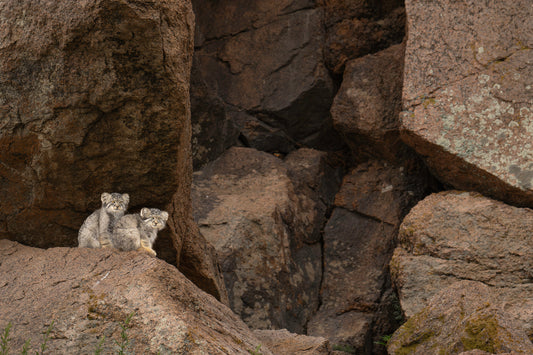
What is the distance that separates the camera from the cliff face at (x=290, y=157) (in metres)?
5.58

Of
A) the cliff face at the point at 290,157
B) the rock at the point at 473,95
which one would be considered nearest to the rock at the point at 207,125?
the cliff face at the point at 290,157

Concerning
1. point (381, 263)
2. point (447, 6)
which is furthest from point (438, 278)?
point (447, 6)

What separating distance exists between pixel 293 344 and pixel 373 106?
4.35 meters

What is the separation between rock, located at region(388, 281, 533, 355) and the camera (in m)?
5.86

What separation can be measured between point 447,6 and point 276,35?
2.80 m

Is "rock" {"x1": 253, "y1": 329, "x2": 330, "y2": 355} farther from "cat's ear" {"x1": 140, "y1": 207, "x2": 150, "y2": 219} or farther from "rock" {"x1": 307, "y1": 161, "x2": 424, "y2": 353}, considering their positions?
"rock" {"x1": 307, "y1": 161, "x2": 424, "y2": 353}

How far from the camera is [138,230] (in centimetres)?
556

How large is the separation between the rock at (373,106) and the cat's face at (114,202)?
16.8ft

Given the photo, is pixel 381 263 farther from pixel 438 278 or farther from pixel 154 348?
pixel 154 348

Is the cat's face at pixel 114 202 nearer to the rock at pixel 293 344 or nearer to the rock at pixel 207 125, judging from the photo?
the rock at pixel 293 344

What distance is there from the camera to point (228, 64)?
11.3 m

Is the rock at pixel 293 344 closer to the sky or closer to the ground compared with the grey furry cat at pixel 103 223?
closer to the ground

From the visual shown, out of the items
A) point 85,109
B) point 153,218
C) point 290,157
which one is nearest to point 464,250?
point 290,157

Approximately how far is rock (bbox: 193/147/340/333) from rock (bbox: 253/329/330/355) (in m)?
2.19
